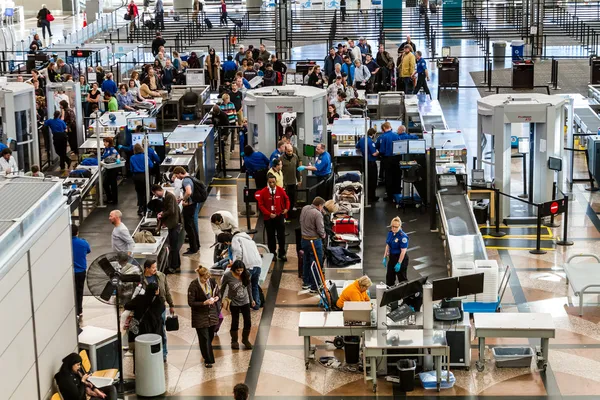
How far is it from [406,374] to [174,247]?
19.7ft

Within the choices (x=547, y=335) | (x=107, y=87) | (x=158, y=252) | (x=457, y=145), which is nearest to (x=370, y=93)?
(x=107, y=87)

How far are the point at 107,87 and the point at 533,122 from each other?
44.0 ft

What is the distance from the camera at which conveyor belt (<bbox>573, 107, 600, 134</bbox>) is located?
84.0ft

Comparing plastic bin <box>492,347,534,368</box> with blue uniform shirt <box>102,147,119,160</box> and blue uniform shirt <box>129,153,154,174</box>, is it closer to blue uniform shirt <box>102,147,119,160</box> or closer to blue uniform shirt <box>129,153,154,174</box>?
blue uniform shirt <box>129,153,154,174</box>

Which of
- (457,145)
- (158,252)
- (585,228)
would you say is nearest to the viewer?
(158,252)

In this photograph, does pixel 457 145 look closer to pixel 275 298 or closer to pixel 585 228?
pixel 585 228

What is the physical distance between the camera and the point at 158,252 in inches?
712

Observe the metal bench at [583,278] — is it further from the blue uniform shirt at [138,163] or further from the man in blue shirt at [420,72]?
the man in blue shirt at [420,72]

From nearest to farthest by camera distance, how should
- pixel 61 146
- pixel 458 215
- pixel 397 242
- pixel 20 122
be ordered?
pixel 397 242 < pixel 458 215 < pixel 20 122 < pixel 61 146

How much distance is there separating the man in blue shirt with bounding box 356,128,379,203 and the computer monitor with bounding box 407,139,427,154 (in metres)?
0.77

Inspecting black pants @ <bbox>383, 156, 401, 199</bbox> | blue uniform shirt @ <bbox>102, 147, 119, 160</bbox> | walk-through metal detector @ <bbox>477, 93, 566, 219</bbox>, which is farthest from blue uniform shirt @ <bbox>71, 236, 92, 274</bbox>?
walk-through metal detector @ <bbox>477, 93, 566, 219</bbox>

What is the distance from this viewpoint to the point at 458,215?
1991cm

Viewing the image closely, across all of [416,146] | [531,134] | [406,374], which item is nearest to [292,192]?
[416,146]

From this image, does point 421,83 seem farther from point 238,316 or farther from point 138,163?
point 238,316
